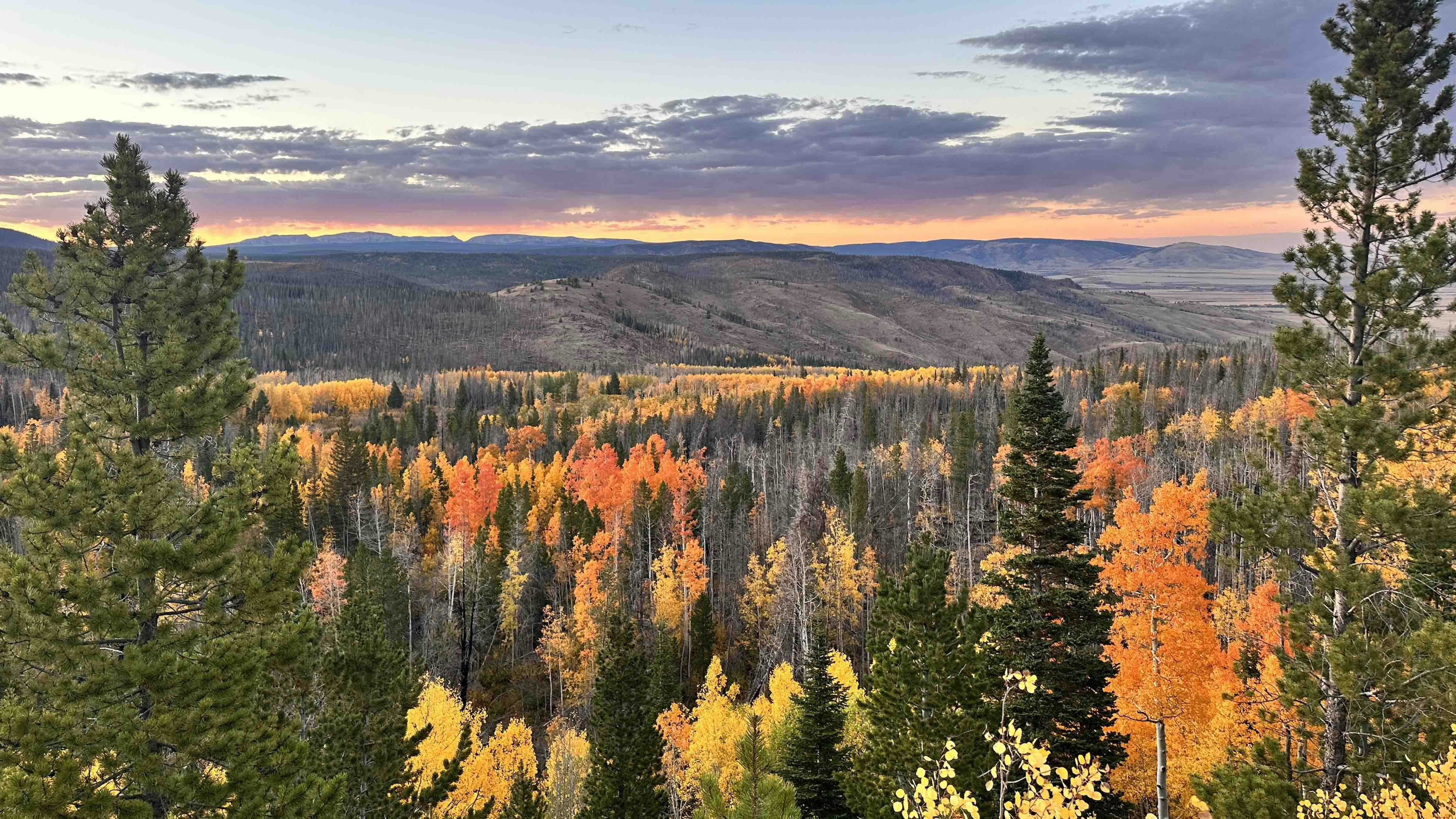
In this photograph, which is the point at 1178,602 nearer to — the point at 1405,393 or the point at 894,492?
the point at 1405,393

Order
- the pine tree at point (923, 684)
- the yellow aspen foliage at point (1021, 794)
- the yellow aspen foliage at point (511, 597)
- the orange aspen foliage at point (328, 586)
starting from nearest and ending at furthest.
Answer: the yellow aspen foliage at point (1021, 794) → the pine tree at point (923, 684) → the orange aspen foliage at point (328, 586) → the yellow aspen foliage at point (511, 597)

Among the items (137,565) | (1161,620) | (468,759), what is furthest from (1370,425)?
(468,759)

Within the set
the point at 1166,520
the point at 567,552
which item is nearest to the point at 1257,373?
the point at 567,552

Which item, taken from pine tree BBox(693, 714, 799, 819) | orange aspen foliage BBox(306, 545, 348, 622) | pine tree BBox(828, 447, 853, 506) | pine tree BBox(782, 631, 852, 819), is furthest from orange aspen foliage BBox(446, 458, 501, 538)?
pine tree BBox(693, 714, 799, 819)

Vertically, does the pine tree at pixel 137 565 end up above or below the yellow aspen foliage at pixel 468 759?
above

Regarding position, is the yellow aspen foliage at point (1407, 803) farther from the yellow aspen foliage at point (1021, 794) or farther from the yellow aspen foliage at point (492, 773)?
the yellow aspen foliage at point (492, 773)

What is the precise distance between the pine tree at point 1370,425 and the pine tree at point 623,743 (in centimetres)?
2075

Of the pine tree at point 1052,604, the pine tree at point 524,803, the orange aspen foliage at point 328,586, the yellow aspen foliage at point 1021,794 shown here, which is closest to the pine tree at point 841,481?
the orange aspen foliage at point 328,586

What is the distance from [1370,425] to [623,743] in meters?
24.3

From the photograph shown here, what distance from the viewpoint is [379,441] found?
117 m

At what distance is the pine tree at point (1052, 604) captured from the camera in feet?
67.0

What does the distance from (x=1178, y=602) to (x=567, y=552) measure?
177ft

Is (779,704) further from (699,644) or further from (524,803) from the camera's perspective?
(699,644)

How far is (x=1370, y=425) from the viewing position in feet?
46.3
